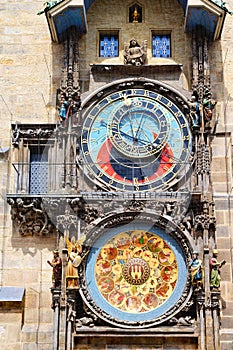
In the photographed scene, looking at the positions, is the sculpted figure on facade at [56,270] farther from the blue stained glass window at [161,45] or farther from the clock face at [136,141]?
the blue stained glass window at [161,45]

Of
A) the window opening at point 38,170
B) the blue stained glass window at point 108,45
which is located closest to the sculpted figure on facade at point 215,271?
the window opening at point 38,170

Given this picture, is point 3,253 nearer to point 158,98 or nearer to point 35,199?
point 35,199

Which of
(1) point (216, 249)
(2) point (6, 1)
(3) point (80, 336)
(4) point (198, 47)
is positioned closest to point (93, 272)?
(3) point (80, 336)

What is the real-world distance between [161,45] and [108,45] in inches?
35.8

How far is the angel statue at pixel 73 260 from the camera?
470 inches

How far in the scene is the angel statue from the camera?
11.9 m

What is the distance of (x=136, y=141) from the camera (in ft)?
42.8

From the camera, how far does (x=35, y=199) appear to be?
12539 mm

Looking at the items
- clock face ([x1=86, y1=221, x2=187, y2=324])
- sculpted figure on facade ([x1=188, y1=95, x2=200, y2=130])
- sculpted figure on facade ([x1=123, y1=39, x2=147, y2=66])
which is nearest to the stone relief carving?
clock face ([x1=86, y1=221, x2=187, y2=324])

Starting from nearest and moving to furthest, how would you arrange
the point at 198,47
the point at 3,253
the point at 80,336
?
the point at 80,336
the point at 3,253
the point at 198,47

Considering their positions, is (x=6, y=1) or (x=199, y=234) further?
(x=6, y=1)

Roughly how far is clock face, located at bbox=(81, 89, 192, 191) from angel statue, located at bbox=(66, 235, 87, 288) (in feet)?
3.93

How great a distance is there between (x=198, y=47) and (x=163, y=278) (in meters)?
3.90

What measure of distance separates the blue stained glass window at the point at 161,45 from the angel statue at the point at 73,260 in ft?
11.8
